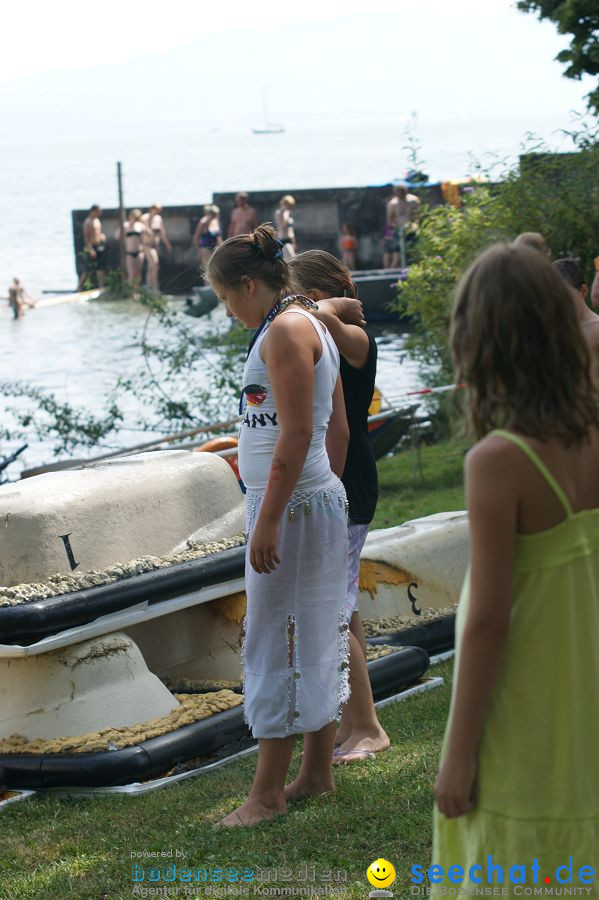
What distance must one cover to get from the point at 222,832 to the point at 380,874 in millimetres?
596

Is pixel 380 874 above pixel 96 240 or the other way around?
the other way around

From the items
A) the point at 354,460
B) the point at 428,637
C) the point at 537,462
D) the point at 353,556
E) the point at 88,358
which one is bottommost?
the point at 88,358

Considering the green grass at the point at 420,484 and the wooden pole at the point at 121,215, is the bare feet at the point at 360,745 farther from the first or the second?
the wooden pole at the point at 121,215

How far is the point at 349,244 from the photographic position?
2884 cm

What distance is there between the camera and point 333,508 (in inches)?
151

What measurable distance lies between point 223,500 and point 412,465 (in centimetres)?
653

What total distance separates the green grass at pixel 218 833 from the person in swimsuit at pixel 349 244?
987 inches

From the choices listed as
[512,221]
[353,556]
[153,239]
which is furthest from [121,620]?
[153,239]

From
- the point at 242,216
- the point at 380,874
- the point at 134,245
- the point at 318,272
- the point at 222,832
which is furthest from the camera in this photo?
the point at 134,245

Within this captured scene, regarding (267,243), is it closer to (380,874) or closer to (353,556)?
(353,556)

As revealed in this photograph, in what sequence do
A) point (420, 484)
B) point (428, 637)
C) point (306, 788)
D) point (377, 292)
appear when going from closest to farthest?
point (306, 788) → point (428, 637) → point (420, 484) → point (377, 292)

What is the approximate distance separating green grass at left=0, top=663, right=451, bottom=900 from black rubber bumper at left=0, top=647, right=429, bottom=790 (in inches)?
Answer: 3.1

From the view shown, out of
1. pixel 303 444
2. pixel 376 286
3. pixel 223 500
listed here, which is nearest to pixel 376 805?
pixel 303 444

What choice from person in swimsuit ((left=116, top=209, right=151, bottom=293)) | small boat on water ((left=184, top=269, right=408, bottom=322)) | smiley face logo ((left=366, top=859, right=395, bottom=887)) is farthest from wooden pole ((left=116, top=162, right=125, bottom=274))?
smiley face logo ((left=366, top=859, right=395, bottom=887))
